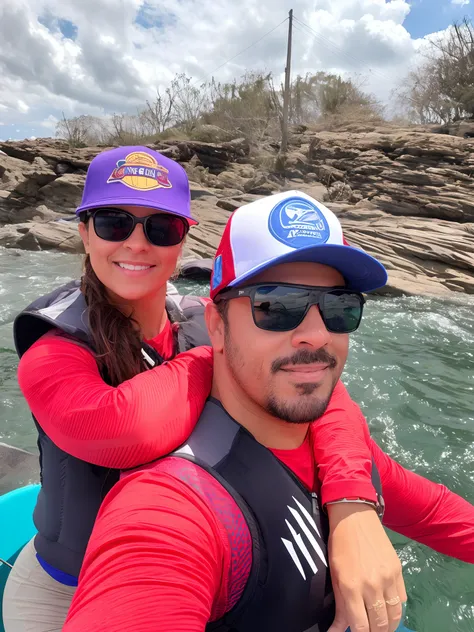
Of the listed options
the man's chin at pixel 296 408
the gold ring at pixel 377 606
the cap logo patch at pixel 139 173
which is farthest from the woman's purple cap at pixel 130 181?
the gold ring at pixel 377 606

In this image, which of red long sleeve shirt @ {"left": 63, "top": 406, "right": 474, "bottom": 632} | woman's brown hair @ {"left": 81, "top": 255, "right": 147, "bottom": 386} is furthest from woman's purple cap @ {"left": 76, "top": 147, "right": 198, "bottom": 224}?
red long sleeve shirt @ {"left": 63, "top": 406, "right": 474, "bottom": 632}

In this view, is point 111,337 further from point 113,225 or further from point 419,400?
point 419,400

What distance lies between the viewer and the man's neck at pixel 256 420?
118cm

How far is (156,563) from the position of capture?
0.83 m

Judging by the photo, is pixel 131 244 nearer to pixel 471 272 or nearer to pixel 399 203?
pixel 471 272

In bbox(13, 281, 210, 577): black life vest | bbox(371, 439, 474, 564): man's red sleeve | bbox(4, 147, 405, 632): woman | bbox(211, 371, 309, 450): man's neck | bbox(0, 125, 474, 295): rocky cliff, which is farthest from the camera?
bbox(0, 125, 474, 295): rocky cliff

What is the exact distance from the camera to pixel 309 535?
1064mm

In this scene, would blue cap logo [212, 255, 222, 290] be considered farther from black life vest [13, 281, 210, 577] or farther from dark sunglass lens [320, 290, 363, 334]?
black life vest [13, 281, 210, 577]

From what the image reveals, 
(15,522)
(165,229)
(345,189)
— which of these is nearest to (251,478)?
(165,229)

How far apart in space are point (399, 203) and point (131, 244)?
41.1 ft

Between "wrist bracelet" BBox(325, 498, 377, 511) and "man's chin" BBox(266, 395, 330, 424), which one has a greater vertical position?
"man's chin" BBox(266, 395, 330, 424)

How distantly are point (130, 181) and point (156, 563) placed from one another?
1201 millimetres

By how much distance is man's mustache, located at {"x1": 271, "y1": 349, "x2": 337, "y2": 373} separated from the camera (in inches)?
44.8

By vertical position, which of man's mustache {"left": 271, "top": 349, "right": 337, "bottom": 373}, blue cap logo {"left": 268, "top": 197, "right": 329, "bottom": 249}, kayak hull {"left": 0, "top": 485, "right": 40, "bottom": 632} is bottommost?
kayak hull {"left": 0, "top": 485, "right": 40, "bottom": 632}
